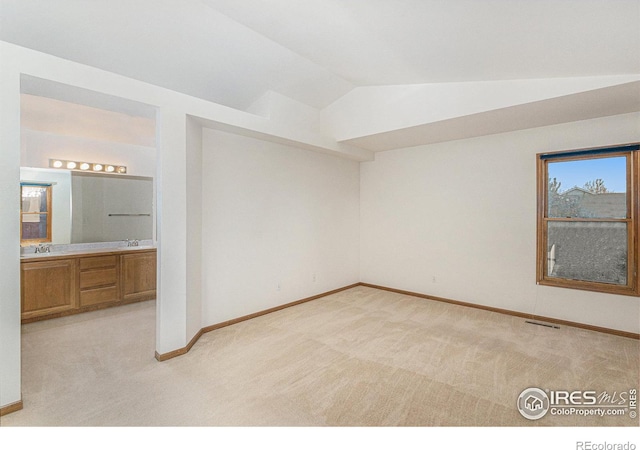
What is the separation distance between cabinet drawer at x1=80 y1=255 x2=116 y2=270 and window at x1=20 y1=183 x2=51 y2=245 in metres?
0.76

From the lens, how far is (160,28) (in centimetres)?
278

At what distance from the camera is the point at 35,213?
4285mm

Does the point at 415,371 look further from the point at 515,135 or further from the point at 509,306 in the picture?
the point at 515,135

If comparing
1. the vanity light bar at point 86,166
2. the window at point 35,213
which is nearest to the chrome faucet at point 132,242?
the window at point 35,213

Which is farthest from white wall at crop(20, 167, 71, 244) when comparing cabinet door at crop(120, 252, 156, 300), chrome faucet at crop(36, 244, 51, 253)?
cabinet door at crop(120, 252, 156, 300)

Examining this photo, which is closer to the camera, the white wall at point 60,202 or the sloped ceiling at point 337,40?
the sloped ceiling at point 337,40

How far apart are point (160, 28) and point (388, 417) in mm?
3791

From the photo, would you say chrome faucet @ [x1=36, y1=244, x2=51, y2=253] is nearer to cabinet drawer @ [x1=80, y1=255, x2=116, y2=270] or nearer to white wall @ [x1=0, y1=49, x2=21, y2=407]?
cabinet drawer @ [x1=80, y1=255, x2=116, y2=270]

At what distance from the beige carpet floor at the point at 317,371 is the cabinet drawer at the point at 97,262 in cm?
70

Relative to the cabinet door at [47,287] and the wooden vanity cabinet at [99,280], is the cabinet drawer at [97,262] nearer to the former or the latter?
the wooden vanity cabinet at [99,280]

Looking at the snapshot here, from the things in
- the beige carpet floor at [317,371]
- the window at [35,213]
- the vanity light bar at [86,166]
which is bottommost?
the beige carpet floor at [317,371]

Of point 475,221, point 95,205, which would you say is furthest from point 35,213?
point 475,221

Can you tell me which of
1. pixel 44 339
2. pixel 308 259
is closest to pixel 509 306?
pixel 308 259

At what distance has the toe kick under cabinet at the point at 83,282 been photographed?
3.80 metres
